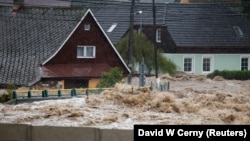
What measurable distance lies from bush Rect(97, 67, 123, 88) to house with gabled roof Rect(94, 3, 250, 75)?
0.85m

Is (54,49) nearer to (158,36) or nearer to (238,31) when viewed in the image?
(158,36)

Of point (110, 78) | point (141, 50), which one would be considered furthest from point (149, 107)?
point (141, 50)

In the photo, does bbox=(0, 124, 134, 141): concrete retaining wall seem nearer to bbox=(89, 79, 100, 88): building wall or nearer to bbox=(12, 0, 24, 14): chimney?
bbox=(89, 79, 100, 88): building wall

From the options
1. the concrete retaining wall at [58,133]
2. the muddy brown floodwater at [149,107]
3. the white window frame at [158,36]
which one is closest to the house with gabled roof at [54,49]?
the muddy brown floodwater at [149,107]

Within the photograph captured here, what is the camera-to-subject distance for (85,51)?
6.45 metres

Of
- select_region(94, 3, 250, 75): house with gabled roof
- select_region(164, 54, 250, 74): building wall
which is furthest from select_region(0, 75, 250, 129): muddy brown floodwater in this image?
select_region(94, 3, 250, 75): house with gabled roof

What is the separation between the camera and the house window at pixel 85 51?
6.38 m

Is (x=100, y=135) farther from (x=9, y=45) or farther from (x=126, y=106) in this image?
(x=9, y=45)

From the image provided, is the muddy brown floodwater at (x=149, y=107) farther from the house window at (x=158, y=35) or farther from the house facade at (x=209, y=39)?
the house window at (x=158, y=35)

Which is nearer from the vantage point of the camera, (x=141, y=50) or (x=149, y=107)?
(x=149, y=107)

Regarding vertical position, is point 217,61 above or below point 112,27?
below

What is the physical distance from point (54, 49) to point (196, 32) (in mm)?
1935

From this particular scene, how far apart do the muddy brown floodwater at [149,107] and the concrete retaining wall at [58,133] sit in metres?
0.24

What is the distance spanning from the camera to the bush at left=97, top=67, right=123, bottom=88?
627 centimetres
